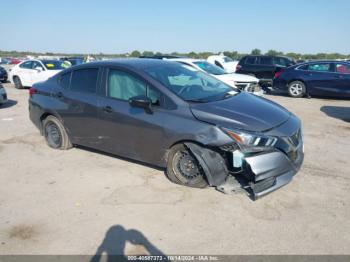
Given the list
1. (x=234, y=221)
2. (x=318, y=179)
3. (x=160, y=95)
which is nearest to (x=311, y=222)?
(x=234, y=221)

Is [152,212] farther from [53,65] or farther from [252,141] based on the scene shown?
[53,65]

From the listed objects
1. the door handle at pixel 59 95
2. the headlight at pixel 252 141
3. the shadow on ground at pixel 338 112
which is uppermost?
the door handle at pixel 59 95

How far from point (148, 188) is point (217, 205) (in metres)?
1.00

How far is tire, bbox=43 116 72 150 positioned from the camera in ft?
19.0

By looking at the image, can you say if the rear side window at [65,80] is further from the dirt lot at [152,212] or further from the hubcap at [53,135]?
the dirt lot at [152,212]

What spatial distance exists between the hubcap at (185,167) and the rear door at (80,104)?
1569 millimetres

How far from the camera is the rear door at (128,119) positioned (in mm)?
4398

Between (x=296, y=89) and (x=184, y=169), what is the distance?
9.83 metres

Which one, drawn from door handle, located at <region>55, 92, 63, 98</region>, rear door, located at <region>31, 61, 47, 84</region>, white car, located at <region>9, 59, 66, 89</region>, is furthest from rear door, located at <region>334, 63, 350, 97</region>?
rear door, located at <region>31, 61, 47, 84</region>

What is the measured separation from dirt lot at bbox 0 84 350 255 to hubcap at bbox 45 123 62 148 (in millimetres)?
425

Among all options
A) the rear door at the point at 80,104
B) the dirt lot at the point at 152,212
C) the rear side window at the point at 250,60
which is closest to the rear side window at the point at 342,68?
the rear side window at the point at 250,60

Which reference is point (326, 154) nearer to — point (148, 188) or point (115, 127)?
point (148, 188)

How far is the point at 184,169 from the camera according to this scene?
4289mm


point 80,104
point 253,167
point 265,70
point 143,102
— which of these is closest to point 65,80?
point 80,104
